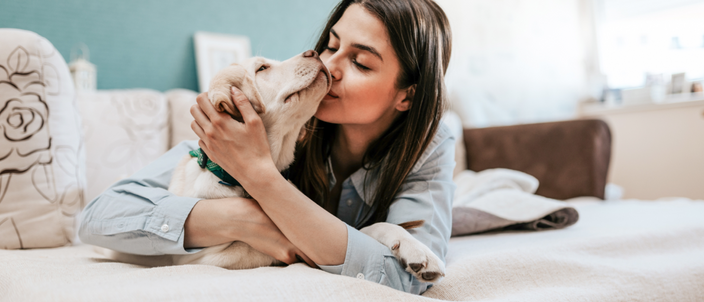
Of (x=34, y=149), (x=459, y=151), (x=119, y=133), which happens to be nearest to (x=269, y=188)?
(x=34, y=149)

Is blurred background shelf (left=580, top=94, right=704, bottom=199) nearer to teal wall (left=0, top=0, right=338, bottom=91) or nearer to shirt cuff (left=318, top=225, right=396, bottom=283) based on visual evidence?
teal wall (left=0, top=0, right=338, bottom=91)

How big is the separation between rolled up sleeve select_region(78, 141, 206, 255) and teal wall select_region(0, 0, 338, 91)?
1320 millimetres

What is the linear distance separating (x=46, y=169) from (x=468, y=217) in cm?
141

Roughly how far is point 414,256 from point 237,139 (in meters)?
0.45

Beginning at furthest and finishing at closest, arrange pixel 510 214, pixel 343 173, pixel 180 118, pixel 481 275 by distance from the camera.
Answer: pixel 180 118 → pixel 510 214 → pixel 343 173 → pixel 481 275

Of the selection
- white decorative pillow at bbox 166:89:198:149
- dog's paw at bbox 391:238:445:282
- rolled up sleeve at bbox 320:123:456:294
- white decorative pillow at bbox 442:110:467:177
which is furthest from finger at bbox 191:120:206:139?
white decorative pillow at bbox 442:110:467:177

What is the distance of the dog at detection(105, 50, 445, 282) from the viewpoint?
95 cm

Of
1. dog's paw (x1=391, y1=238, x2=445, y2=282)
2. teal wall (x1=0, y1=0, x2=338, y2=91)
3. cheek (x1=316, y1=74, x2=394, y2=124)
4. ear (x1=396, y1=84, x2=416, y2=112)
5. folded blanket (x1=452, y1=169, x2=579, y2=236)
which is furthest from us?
teal wall (x1=0, y1=0, x2=338, y2=91)

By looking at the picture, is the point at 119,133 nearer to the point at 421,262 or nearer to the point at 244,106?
the point at 244,106

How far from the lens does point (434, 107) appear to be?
3.71 ft

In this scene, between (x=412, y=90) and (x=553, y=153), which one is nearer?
(x=412, y=90)

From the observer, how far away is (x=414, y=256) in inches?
33.6

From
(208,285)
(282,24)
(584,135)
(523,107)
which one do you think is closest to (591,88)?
(523,107)

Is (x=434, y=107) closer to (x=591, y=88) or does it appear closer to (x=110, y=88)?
(x=110, y=88)
